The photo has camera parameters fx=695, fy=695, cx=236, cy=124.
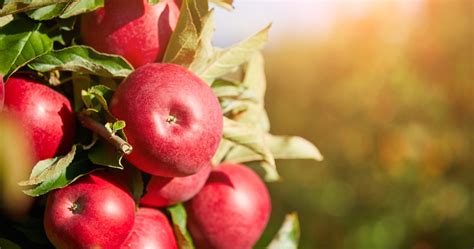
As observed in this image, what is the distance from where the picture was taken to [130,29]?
0.90 m

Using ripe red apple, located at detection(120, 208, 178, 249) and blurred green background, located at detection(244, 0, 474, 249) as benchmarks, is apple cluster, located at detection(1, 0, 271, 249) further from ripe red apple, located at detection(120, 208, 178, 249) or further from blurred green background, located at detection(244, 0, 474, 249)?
blurred green background, located at detection(244, 0, 474, 249)

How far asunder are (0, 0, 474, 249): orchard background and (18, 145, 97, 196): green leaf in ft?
12.3

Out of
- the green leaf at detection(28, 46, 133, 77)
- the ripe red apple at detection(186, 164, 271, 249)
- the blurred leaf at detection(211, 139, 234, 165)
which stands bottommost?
the ripe red apple at detection(186, 164, 271, 249)

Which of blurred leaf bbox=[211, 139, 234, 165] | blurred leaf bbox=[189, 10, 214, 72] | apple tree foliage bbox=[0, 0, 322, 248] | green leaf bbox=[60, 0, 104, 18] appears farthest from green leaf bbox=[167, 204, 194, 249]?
green leaf bbox=[60, 0, 104, 18]

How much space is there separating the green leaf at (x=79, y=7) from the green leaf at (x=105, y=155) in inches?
6.3

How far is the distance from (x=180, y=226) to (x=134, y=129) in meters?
0.22

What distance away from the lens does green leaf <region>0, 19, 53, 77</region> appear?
0.82 m

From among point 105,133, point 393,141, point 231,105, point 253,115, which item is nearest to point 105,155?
point 105,133

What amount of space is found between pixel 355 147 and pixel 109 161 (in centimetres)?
479

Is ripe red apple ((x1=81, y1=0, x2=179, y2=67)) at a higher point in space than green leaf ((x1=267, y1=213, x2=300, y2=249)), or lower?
higher

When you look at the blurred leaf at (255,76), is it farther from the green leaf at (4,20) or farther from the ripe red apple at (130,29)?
the green leaf at (4,20)

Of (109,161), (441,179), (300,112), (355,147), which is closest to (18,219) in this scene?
(109,161)

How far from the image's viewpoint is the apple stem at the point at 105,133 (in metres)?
0.78

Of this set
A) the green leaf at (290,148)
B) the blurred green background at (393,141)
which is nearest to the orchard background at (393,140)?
the blurred green background at (393,141)
